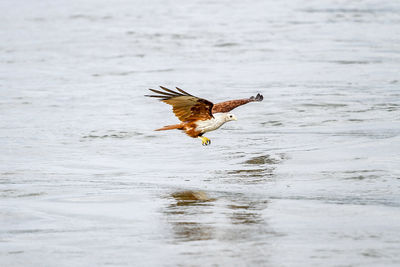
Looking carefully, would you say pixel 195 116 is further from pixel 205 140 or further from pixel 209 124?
pixel 205 140

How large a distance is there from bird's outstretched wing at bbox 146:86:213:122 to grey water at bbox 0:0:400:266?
50cm

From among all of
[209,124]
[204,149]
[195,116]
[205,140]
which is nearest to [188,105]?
[195,116]

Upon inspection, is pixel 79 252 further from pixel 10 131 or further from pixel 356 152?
pixel 10 131

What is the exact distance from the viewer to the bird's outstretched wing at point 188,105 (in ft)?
28.4

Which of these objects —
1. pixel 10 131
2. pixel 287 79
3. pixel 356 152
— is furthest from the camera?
pixel 287 79

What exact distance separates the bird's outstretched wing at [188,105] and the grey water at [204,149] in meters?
0.50

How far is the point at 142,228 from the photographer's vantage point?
20.9 ft

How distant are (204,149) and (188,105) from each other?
102 cm

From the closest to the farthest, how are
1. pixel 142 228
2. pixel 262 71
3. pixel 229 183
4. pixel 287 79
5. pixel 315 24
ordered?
pixel 142 228 → pixel 229 183 → pixel 287 79 → pixel 262 71 → pixel 315 24

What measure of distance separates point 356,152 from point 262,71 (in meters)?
6.65

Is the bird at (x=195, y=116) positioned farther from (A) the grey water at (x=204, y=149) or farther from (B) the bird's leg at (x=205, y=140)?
(A) the grey water at (x=204, y=149)

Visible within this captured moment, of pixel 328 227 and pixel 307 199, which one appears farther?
pixel 307 199

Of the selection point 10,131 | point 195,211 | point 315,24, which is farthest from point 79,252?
point 315,24

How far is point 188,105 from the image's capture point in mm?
8891
